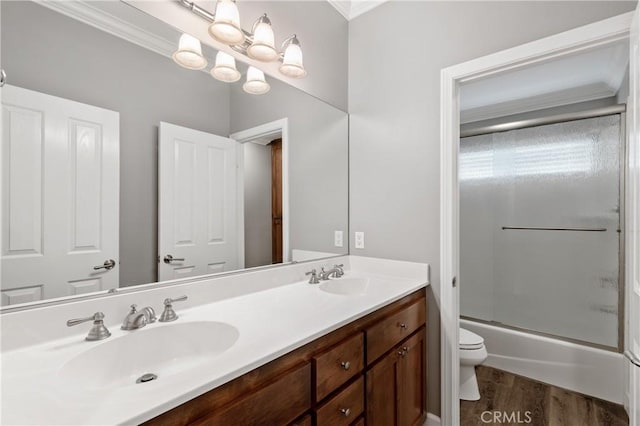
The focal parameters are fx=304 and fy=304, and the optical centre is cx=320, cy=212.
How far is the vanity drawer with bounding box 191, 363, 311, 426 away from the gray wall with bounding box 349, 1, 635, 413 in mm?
1071

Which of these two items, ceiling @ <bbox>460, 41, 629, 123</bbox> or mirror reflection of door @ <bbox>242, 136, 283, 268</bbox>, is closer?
mirror reflection of door @ <bbox>242, 136, 283, 268</bbox>

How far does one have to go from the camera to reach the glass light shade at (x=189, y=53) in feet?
4.07

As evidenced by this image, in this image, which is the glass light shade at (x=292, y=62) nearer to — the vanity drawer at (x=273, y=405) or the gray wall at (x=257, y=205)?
the gray wall at (x=257, y=205)

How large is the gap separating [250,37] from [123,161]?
2.72 ft

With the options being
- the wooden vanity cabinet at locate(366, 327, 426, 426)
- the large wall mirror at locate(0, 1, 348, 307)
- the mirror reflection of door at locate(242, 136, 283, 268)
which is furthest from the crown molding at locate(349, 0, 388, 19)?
the wooden vanity cabinet at locate(366, 327, 426, 426)

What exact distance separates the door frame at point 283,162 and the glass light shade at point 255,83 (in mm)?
170

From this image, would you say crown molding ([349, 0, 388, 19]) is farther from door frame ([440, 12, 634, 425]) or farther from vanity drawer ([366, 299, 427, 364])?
vanity drawer ([366, 299, 427, 364])

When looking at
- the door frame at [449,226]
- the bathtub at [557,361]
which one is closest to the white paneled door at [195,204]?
the door frame at [449,226]

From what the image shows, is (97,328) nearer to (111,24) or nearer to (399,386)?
(111,24)

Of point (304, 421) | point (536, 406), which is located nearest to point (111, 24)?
point (304, 421)

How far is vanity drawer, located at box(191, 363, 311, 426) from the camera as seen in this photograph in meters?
0.72

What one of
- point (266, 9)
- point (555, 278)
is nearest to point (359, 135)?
point (266, 9)

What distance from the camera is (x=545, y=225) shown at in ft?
8.75

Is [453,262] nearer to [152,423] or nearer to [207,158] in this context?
[207,158]
